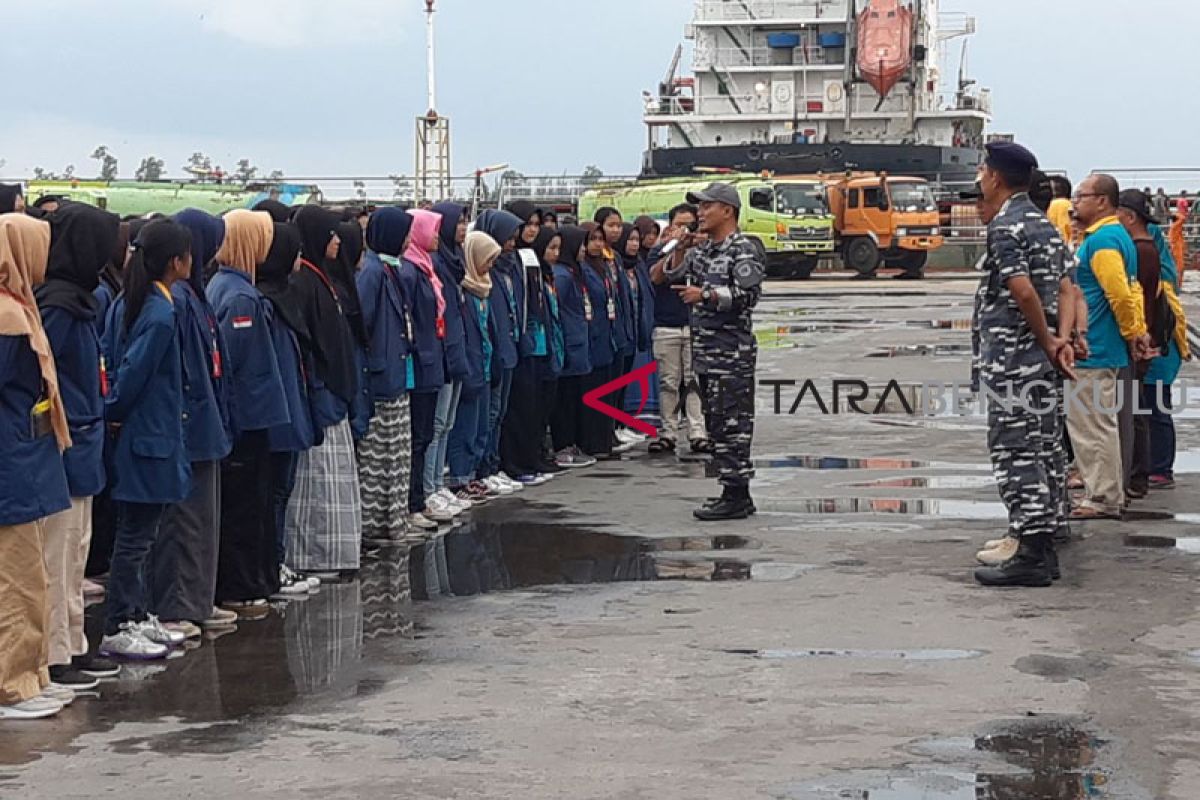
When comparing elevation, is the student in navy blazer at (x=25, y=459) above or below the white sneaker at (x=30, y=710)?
above

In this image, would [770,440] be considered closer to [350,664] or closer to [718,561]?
[718,561]

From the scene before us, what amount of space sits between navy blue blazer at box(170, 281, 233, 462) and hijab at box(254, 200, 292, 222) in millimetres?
1737

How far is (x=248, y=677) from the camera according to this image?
7660mm

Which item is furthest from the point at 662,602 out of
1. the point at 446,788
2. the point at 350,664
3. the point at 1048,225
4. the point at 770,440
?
the point at 770,440

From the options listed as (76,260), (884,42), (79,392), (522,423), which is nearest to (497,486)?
(522,423)

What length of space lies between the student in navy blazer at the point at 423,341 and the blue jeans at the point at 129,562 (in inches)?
128

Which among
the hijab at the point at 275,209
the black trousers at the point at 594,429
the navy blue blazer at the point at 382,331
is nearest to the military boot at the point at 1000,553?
the navy blue blazer at the point at 382,331

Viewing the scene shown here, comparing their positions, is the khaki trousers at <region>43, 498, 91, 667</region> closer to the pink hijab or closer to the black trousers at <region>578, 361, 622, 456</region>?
the pink hijab

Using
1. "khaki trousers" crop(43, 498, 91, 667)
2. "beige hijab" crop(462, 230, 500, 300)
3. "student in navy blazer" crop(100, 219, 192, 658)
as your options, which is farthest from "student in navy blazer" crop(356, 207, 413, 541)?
"khaki trousers" crop(43, 498, 91, 667)

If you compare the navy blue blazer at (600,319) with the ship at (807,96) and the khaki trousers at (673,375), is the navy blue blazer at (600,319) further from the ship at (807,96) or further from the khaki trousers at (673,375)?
the ship at (807,96)

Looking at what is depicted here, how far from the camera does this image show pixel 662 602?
29.8ft

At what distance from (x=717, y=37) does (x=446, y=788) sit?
5526 centimetres

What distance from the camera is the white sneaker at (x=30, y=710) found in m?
7.00

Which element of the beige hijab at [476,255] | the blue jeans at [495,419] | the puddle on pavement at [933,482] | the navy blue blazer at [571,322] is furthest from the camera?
the navy blue blazer at [571,322]
